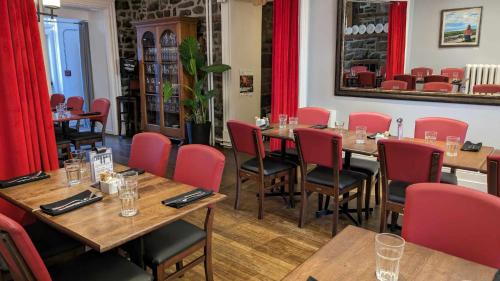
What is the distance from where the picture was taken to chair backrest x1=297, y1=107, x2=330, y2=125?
414 cm

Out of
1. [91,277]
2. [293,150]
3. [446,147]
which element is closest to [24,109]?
[91,277]

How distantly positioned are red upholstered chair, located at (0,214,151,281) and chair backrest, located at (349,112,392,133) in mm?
2742

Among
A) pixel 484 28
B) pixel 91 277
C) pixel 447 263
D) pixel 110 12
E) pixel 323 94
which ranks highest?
pixel 110 12

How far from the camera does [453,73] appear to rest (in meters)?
4.39

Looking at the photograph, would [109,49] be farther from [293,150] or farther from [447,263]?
[447,263]

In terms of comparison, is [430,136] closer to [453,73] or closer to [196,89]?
[453,73]

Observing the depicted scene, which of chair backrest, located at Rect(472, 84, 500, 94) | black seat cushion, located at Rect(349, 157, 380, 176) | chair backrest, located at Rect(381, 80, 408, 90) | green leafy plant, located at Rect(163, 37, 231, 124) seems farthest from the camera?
green leafy plant, located at Rect(163, 37, 231, 124)

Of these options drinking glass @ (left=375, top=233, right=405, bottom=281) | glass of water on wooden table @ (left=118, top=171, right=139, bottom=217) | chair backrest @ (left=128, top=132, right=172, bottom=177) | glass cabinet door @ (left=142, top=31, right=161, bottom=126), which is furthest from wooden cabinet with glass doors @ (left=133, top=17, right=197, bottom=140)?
drinking glass @ (left=375, top=233, right=405, bottom=281)

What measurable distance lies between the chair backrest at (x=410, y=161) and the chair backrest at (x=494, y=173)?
0.26 meters

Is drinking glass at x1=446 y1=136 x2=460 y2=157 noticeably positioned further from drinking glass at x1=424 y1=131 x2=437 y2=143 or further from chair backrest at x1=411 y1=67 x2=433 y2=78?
chair backrest at x1=411 y1=67 x2=433 y2=78

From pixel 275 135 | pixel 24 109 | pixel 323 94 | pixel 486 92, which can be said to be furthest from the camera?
pixel 323 94

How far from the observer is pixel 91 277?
5.56ft

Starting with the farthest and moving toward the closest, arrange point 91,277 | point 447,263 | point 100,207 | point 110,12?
point 110,12 → point 100,207 → point 91,277 → point 447,263

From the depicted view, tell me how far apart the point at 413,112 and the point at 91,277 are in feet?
12.4
